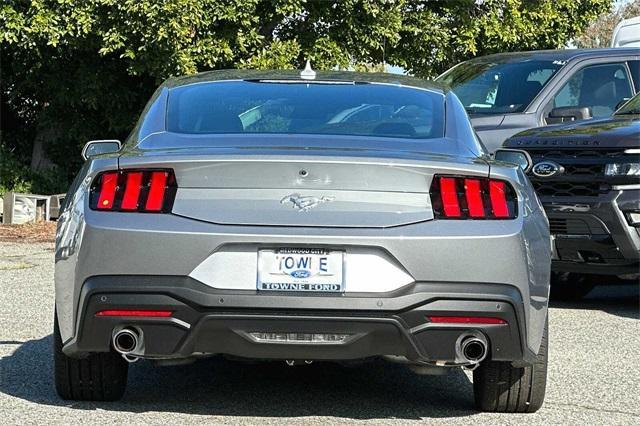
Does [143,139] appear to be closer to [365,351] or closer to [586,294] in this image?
[365,351]

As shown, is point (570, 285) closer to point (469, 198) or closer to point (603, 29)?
point (469, 198)

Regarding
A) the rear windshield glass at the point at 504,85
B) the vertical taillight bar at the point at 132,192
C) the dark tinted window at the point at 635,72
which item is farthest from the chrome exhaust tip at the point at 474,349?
the dark tinted window at the point at 635,72

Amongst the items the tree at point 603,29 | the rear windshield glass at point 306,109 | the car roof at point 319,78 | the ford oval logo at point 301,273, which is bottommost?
the tree at point 603,29

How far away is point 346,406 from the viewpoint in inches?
235

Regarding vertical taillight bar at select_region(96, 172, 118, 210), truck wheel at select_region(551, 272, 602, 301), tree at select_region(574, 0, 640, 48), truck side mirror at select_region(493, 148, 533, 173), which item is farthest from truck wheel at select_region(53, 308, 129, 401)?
tree at select_region(574, 0, 640, 48)

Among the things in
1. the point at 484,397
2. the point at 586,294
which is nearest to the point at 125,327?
the point at 484,397

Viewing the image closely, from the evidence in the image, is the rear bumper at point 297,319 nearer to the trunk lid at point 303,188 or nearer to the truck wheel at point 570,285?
the trunk lid at point 303,188

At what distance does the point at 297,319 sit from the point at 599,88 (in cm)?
688

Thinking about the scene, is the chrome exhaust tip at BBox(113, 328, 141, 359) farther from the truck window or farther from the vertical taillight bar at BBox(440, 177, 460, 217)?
the truck window

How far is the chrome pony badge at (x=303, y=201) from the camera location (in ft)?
16.9

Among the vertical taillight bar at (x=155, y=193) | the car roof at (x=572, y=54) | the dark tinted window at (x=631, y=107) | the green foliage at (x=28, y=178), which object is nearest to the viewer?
the vertical taillight bar at (x=155, y=193)

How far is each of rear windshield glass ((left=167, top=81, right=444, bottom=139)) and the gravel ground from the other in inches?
48.3

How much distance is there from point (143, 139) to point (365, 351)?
1.36 meters

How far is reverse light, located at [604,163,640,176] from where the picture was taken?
29.2 ft
